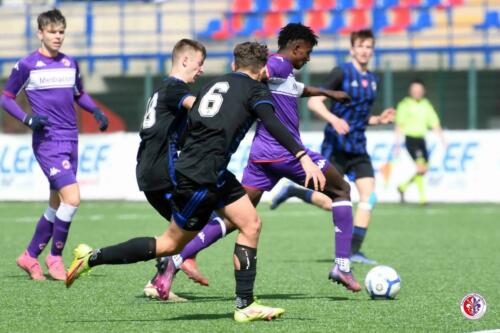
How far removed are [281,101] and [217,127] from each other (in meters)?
Result: 1.68

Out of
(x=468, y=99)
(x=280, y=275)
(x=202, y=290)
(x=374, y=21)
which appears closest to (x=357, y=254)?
(x=280, y=275)

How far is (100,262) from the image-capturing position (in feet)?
22.7

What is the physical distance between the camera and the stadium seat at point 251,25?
88.0ft

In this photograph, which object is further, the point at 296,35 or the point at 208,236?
the point at 296,35

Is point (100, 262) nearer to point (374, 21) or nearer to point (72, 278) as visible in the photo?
point (72, 278)

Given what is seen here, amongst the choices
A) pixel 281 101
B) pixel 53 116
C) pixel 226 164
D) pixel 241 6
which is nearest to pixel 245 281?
pixel 226 164

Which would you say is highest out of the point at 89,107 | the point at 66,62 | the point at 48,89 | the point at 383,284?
the point at 66,62

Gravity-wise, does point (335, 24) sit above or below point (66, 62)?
above

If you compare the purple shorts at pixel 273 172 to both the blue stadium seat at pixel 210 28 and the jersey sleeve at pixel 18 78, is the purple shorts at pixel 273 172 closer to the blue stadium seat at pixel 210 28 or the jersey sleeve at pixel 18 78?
the jersey sleeve at pixel 18 78

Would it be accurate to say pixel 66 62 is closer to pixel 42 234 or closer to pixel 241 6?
pixel 42 234

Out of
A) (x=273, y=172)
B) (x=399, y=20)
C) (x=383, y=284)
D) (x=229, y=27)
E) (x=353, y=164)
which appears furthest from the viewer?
(x=229, y=27)

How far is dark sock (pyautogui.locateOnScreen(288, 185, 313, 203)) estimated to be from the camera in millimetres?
10961

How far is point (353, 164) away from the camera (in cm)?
1063

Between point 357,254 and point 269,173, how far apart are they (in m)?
2.71
